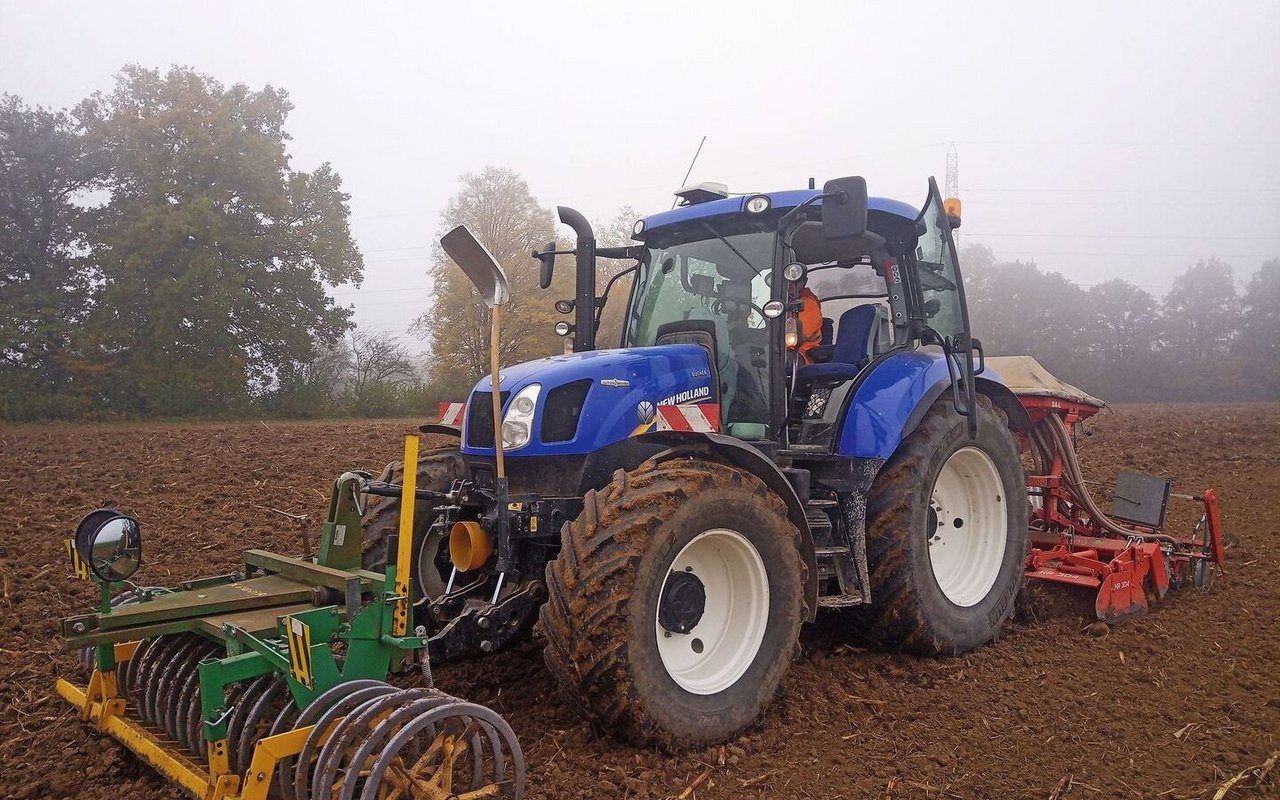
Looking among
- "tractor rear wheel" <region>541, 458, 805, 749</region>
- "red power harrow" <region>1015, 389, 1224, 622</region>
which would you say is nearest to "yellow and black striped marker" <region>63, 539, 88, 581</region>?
"tractor rear wheel" <region>541, 458, 805, 749</region>

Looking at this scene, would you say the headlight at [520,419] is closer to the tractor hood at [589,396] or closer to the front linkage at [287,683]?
the tractor hood at [589,396]

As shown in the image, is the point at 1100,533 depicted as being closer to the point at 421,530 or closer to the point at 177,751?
the point at 421,530

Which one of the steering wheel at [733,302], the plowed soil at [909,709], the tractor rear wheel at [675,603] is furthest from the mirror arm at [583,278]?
the plowed soil at [909,709]

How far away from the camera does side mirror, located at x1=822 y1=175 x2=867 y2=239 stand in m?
4.02

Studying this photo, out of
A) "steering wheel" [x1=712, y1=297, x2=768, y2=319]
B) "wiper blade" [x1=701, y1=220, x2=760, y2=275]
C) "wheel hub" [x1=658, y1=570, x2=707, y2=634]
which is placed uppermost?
"wiper blade" [x1=701, y1=220, x2=760, y2=275]

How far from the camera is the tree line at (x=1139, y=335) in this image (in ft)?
115

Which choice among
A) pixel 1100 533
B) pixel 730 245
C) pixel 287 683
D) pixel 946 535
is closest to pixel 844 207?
pixel 730 245

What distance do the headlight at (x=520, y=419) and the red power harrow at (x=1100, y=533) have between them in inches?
145

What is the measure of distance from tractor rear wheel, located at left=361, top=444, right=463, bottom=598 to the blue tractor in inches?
0.5

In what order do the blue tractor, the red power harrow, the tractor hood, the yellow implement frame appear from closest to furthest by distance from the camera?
the yellow implement frame
the blue tractor
the tractor hood
the red power harrow

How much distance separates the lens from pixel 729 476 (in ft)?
12.4

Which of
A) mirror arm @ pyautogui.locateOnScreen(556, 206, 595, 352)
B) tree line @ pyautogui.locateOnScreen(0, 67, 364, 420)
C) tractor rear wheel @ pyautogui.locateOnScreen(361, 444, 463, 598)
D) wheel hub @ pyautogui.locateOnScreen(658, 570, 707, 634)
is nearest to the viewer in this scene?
wheel hub @ pyautogui.locateOnScreen(658, 570, 707, 634)

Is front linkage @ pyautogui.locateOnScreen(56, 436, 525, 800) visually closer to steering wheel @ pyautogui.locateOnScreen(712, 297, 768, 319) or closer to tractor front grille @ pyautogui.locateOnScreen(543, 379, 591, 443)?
tractor front grille @ pyautogui.locateOnScreen(543, 379, 591, 443)

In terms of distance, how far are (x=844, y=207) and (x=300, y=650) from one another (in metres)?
2.88
